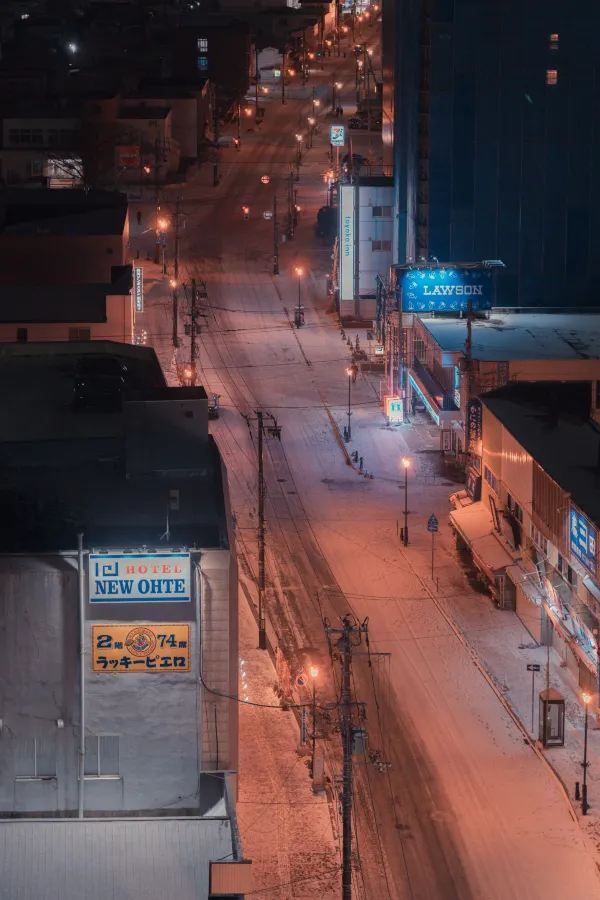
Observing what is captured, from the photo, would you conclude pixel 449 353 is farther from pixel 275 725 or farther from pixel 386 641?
pixel 275 725

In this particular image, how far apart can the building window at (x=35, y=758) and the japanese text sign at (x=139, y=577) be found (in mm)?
2484

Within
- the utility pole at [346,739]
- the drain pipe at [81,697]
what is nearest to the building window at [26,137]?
the drain pipe at [81,697]

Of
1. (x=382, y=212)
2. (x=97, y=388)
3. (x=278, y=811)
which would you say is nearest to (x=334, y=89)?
(x=382, y=212)

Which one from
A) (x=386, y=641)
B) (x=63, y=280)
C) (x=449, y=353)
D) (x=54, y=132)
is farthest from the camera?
(x=54, y=132)

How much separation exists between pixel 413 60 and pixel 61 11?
236 feet

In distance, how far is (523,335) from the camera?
72000 mm

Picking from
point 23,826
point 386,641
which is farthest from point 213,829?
point 386,641

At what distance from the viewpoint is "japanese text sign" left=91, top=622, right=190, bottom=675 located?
107 feet

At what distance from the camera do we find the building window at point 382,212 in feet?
282

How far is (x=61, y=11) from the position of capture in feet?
476

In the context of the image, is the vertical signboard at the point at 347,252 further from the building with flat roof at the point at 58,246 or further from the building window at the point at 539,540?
the building window at the point at 539,540

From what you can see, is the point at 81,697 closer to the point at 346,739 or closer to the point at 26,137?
the point at 346,739

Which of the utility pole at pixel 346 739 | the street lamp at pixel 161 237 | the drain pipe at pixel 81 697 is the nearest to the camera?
the utility pole at pixel 346 739

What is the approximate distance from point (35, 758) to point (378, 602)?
763 inches
